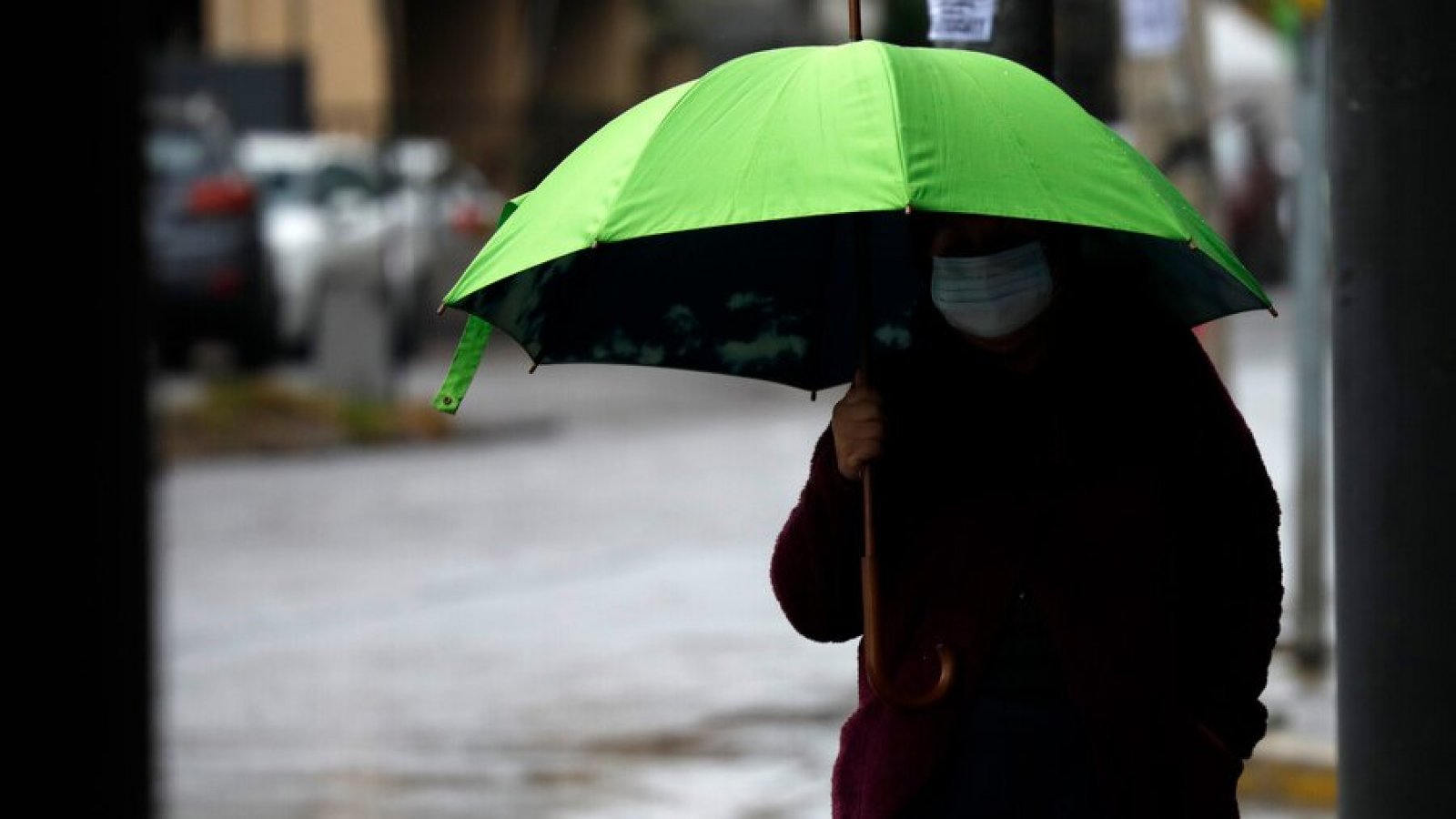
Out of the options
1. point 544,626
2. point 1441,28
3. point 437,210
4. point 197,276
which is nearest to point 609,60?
point 437,210

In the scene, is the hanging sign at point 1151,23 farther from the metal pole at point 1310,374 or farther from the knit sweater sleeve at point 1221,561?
the knit sweater sleeve at point 1221,561

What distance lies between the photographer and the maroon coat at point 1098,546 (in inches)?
122

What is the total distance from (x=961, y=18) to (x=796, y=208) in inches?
63.1

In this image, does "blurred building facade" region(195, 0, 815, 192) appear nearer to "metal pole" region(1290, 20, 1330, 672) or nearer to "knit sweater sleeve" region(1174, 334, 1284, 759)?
"metal pole" region(1290, 20, 1330, 672)

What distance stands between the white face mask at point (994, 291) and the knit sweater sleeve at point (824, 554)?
0.23 meters

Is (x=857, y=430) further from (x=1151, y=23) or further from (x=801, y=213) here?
(x=1151, y=23)

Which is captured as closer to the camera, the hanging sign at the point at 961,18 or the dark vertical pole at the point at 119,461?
the dark vertical pole at the point at 119,461

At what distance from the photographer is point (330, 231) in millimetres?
23578

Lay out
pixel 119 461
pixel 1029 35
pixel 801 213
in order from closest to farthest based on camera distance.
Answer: pixel 119 461 → pixel 801 213 → pixel 1029 35

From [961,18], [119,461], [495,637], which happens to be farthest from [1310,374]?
[119,461]

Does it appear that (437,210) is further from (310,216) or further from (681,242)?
(681,242)

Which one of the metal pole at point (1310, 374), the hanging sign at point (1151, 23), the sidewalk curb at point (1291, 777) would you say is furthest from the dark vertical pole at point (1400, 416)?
the hanging sign at point (1151, 23)

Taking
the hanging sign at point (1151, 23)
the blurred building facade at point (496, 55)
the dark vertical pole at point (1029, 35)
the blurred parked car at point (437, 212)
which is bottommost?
the blurred building facade at point (496, 55)

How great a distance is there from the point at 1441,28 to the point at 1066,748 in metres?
1.36
